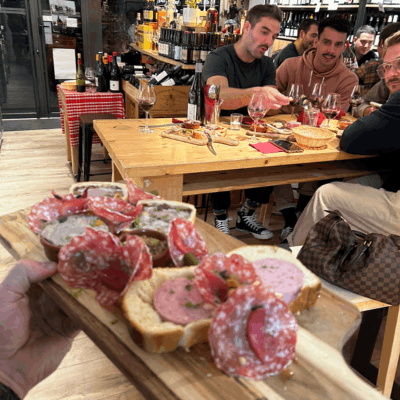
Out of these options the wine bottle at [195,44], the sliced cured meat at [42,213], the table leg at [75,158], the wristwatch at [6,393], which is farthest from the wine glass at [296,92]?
the wristwatch at [6,393]

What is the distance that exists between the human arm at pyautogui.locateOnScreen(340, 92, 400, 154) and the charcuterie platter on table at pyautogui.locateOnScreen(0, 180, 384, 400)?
4.77ft

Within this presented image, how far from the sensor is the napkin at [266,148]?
1.99 metres

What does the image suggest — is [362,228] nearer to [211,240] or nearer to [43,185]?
[211,240]

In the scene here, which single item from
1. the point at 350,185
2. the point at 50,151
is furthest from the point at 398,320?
the point at 50,151

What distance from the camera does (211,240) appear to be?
0.84m

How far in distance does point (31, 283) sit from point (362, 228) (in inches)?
66.6

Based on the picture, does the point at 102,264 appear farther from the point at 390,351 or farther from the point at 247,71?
the point at 247,71

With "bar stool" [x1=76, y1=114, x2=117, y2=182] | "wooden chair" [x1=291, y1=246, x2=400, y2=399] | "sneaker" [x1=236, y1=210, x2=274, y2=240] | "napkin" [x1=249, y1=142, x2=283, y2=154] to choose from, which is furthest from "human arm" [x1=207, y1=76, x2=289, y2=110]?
"bar stool" [x1=76, y1=114, x2=117, y2=182]

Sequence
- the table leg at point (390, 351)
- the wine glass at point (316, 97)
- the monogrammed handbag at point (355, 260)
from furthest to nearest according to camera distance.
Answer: the wine glass at point (316, 97) → the table leg at point (390, 351) → the monogrammed handbag at point (355, 260)

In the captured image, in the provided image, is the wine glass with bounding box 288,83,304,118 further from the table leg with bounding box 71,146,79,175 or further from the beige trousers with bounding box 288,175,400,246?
the table leg with bounding box 71,146,79,175

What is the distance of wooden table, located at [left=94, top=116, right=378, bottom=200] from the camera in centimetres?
173

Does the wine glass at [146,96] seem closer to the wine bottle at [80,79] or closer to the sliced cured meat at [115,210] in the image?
the sliced cured meat at [115,210]

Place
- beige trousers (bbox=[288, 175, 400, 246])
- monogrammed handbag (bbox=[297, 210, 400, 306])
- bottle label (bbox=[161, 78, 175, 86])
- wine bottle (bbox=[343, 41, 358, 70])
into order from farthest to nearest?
wine bottle (bbox=[343, 41, 358, 70]), bottle label (bbox=[161, 78, 175, 86]), beige trousers (bbox=[288, 175, 400, 246]), monogrammed handbag (bbox=[297, 210, 400, 306])

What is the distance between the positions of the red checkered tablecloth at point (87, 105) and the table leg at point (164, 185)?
87.1 inches
